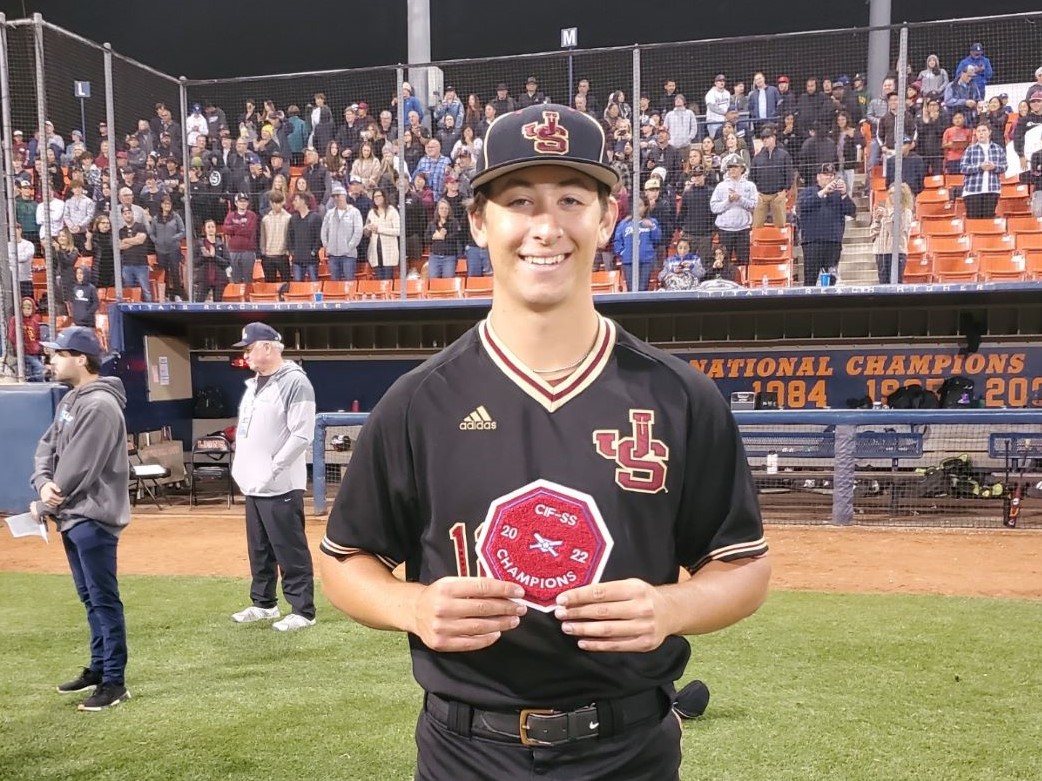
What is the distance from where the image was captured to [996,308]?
1084 centimetres

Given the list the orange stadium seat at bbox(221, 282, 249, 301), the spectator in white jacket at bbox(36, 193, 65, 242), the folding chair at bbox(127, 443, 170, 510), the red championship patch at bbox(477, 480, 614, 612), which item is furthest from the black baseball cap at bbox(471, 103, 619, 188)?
the spectator in white jacket at bbox(36, 193, 65, 242)

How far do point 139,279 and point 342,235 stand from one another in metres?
2.83

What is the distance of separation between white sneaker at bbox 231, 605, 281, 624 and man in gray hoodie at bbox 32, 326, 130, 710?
1361 millimetres

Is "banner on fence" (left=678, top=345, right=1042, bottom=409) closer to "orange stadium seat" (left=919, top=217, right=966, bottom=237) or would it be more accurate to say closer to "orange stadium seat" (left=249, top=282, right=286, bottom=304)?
"orange stadium seat" (left=919, top=217, right=966, bottom=237)

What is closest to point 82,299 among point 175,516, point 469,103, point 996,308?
point 175,516

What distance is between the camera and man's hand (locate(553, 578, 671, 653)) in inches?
52.9

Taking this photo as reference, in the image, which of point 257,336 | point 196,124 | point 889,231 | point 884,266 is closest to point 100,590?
point 257,336

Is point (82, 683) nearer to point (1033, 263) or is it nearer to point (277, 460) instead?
point (277, 460)

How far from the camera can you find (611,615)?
135cm

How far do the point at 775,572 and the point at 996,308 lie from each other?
242 inches

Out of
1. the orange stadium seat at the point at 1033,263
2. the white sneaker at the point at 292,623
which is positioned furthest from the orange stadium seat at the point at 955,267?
the white sneaker at the point at 292,623

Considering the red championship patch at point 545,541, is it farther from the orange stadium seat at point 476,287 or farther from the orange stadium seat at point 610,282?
the orange stadium seat at point 476,287

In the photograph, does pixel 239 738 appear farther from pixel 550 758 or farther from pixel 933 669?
pixel 933 669

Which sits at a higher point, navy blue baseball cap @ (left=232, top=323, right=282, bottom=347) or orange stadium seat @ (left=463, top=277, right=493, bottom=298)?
orange stadium seat @ (left=463, top=277, right=493, bottom=298)
